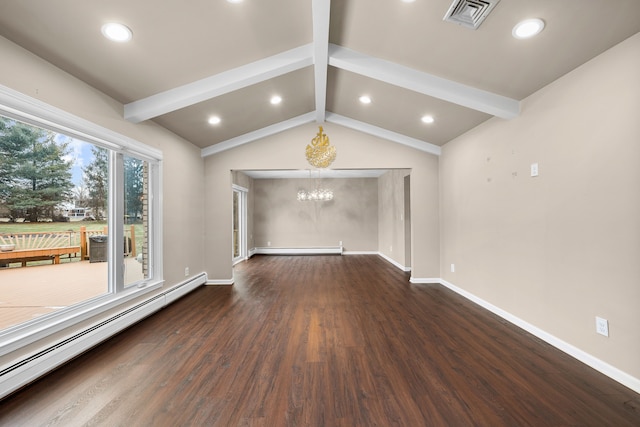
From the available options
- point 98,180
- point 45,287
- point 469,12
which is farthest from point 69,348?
point 469,12

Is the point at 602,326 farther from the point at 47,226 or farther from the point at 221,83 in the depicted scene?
the point at 47,226

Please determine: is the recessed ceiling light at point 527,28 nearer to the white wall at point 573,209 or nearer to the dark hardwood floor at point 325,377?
the white wall at point 573,209

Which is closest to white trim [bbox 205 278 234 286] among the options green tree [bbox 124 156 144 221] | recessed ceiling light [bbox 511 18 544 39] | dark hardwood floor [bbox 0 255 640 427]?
dark hardwood floor [bbox 0 255 640 427]

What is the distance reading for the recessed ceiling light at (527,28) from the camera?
2.09 metres

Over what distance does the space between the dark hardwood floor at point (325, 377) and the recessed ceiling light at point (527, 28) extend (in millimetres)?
2648

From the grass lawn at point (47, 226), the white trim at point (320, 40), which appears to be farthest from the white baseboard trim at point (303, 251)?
the grass lawn at point (47, 226)

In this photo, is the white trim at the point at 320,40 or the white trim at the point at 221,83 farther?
the white trim at the point at 221,83

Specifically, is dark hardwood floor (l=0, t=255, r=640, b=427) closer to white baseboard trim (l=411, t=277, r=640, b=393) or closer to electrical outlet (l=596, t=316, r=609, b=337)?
white baseboard trim (l=411, t=277, r=640, b=393)

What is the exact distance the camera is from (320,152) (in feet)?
16.0

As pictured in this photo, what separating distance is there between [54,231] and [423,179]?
5127 mm

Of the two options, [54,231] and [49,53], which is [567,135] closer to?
[49,53]

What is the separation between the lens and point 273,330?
314 cm

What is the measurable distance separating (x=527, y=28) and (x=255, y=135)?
404 centimetres

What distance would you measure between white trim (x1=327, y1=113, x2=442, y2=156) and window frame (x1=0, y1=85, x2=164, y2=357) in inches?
115
